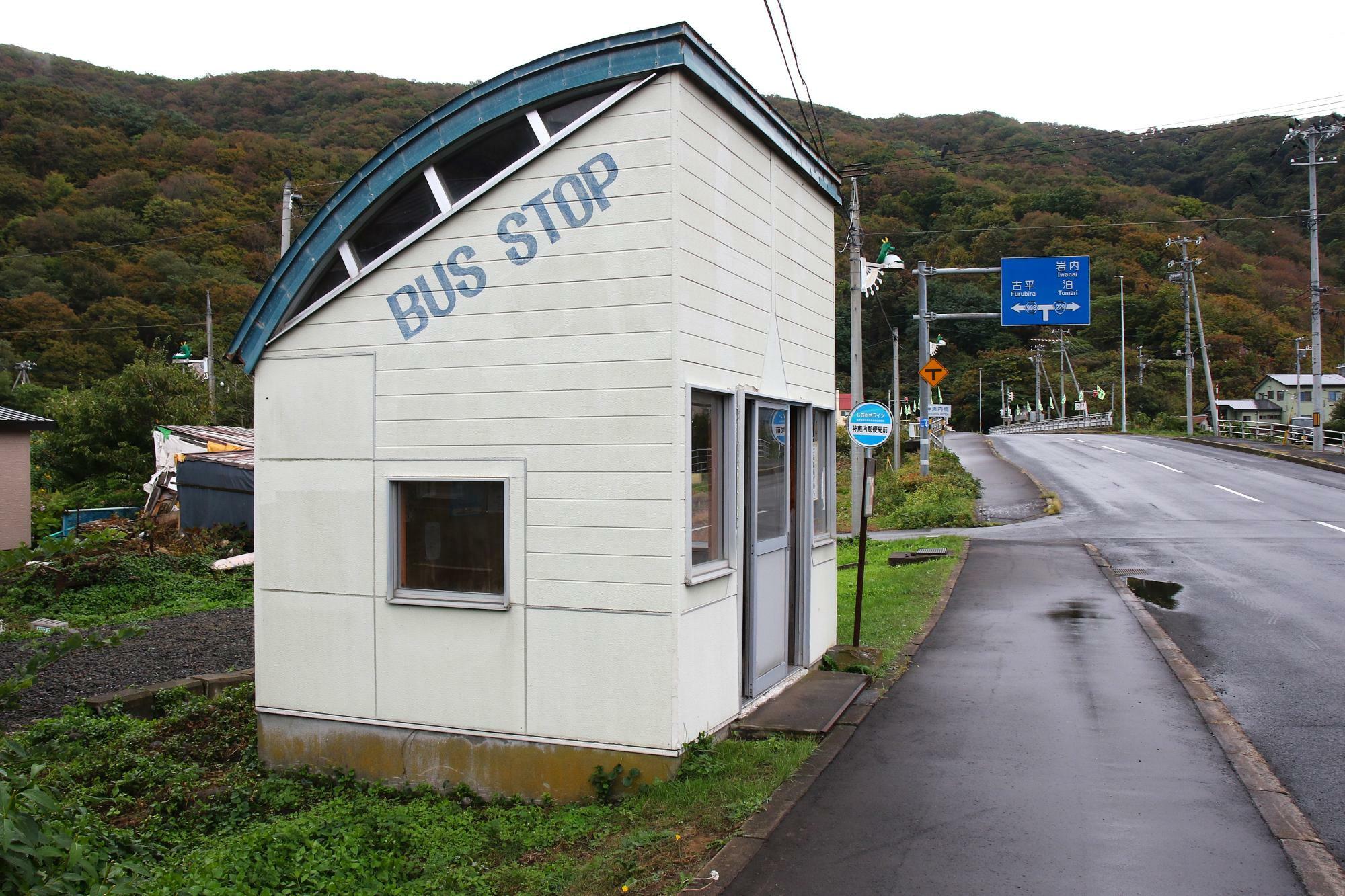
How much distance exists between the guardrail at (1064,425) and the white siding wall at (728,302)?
72146 millimetres

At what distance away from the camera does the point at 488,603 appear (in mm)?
6383

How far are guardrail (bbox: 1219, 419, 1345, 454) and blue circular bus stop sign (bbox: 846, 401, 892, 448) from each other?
114ft

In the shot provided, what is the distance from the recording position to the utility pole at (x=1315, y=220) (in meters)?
36.1

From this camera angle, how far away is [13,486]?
20.1 metres

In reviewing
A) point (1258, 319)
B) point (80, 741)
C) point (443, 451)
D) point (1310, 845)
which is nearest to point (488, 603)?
point (443, 451)

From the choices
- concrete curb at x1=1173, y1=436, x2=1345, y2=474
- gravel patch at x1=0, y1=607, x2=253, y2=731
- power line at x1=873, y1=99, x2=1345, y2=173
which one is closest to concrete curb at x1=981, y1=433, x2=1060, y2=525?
concrete curb at x1=1173, y1=436, x2=1345, y2=474

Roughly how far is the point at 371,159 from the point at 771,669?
4.99 metres

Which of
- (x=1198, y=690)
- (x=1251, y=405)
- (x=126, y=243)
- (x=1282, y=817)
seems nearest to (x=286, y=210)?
(x=1198, y=690)

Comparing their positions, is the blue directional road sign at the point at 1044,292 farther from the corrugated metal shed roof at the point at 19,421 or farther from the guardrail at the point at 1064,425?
the guardrail at the point at 1064,425

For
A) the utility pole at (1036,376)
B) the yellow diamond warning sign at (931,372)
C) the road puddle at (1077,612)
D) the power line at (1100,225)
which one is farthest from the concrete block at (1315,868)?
the utility pole at (1036,376)

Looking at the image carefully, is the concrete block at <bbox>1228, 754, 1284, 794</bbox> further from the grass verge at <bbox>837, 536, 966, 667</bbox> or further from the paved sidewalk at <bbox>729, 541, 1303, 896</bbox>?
the grass verge at <bbox>837, 536, 966, 667</bbox>

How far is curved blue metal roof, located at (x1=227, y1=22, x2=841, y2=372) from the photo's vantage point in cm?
611

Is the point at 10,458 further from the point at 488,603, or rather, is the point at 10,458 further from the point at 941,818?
the point at 941,818

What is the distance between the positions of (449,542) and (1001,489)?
26787mm
